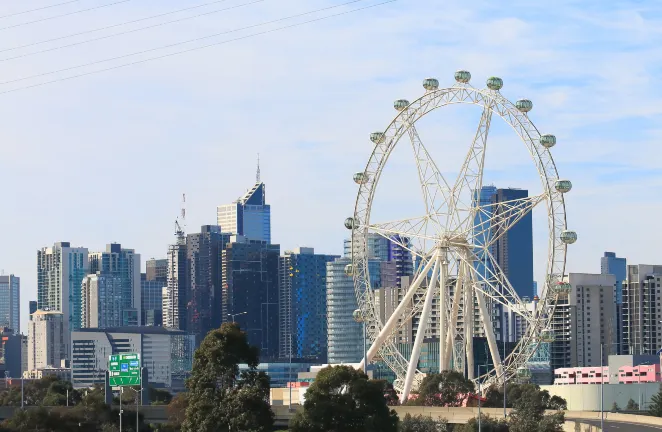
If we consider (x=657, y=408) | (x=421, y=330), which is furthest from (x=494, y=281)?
(x=657, y=408)

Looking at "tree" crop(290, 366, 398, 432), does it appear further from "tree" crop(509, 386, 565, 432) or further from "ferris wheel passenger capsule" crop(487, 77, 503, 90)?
"ferris wheel passenger capsule" crop(487, 77, 503, 90)

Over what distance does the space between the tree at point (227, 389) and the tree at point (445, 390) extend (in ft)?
173

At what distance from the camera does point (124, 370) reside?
131375mm

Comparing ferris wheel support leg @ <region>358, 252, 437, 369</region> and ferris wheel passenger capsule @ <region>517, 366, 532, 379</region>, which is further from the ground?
ferris wheel support leg @ <region>358, 252, 437, 369</region>

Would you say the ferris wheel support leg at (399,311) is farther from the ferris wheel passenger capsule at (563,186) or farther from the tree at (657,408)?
the tree at (657,408)

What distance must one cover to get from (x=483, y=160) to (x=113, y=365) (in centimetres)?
4282

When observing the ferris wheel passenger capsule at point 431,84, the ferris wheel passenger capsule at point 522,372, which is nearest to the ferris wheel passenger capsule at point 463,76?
the ferris wheel passenger capsule at point 431,84

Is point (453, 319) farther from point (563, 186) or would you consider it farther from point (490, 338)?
point (563, 186)

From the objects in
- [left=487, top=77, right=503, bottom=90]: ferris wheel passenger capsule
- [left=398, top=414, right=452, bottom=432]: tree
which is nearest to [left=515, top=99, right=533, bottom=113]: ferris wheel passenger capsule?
[left=487, top=77, right=503, bottom=90]: ferris wheel passenger capsule

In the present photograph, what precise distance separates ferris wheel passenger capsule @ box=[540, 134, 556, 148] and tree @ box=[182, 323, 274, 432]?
44719mm

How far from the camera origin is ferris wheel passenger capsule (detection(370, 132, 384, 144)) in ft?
497

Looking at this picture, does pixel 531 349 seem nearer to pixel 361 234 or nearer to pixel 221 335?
pixel 361 234

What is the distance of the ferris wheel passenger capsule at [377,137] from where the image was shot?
15162 centimetres

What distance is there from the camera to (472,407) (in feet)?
490
